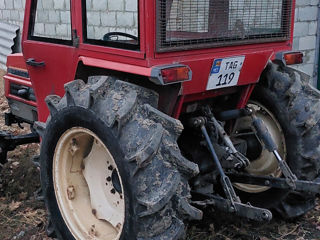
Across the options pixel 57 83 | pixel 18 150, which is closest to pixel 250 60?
pixel 57 83

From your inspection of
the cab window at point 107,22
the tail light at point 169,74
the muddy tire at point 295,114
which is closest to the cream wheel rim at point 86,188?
the cab window at point 107,22

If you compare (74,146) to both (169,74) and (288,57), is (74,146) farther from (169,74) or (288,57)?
(288,57)

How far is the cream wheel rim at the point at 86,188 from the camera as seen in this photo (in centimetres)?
320

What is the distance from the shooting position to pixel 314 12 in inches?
273

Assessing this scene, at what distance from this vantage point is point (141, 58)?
8.95 ft

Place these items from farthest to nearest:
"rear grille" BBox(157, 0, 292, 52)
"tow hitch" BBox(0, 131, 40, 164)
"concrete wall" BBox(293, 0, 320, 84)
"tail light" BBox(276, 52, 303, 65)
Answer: "concrete wall" BBox(293, 0, 320, 84) → "tow hitch" BBox(0, 131, 40, 164) → "tail light" BBox(276, 52, 303, 65) → "rear grille" BBox(157, 0, 292, 52)

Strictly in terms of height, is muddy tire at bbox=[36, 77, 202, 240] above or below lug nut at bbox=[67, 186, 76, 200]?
above

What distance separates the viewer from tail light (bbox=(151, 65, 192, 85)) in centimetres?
263

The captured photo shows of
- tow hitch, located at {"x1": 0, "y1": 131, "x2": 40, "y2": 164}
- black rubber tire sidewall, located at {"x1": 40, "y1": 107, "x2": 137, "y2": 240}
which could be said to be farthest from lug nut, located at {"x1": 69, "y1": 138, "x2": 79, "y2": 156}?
tow hitch, located at {"x1": 0, "y1": 131, "x2": 40, "y2": 164}

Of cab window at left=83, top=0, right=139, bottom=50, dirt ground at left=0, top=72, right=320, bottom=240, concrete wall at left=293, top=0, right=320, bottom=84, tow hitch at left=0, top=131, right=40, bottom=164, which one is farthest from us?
concrete wall at left=293, top=0, right=320, bottom=84

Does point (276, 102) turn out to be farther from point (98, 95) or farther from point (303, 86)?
point (98, 95)

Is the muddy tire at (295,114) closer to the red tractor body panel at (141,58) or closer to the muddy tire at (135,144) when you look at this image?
the red tractor body panel at (141,58)

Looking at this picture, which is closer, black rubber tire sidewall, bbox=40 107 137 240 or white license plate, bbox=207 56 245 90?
black rubber tire sidewall, bbox=40 107 137 240

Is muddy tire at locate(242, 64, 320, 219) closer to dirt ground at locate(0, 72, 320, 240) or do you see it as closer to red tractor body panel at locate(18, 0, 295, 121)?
red tractor body panel at locate(18, 0, 295, 121)
